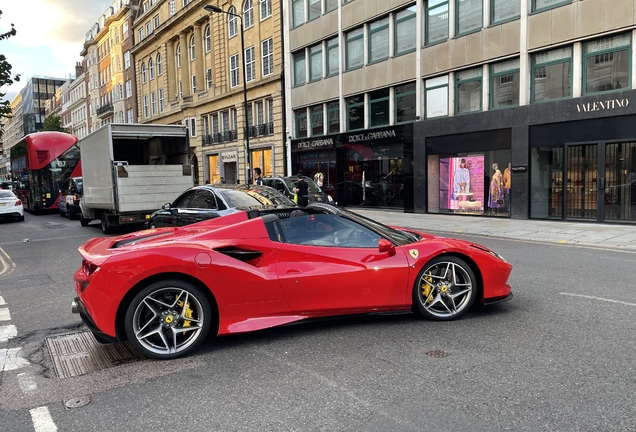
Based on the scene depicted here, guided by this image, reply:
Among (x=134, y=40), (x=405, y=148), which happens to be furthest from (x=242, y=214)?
(x=134, y=40)

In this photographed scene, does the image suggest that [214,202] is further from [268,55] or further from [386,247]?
[268,55]

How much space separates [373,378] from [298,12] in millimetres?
28416

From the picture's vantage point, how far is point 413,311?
5016 mm

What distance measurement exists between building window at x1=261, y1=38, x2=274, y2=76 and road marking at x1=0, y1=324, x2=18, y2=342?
91.9 feet

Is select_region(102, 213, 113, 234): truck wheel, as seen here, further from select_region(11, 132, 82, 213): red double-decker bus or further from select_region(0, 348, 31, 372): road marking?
select_region(11, 132, 82, 213): red double-decker bus

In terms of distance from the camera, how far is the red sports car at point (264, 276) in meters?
4.13

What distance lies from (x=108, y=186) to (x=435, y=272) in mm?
11785

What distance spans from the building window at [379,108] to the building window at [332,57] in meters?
3.17

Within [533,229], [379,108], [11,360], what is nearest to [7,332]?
[11,360]

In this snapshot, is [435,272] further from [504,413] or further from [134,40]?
[134,40]

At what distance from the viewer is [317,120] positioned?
27.8m

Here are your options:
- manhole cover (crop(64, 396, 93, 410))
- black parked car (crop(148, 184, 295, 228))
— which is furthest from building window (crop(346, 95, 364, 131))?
manhole cover (crop(64, 396, 93, 410))

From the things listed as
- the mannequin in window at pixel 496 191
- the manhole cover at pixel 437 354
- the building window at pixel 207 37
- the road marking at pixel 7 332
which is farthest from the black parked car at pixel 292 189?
the building window at pixel 207 37

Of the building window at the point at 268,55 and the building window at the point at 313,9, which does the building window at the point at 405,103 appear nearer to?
the building window at the point at 313,9
